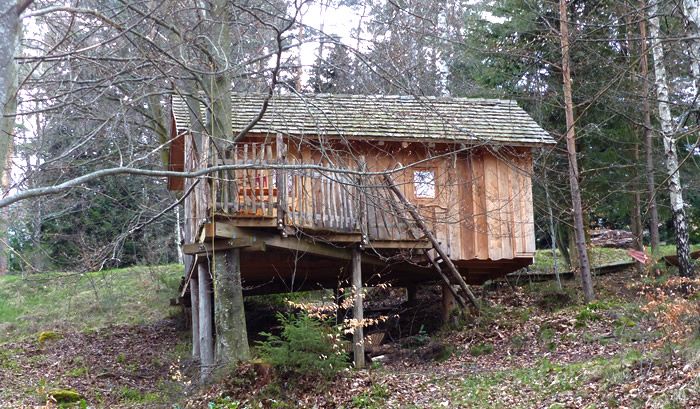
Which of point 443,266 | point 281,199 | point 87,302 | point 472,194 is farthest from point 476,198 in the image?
point 87,302

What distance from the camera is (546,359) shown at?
526 inches

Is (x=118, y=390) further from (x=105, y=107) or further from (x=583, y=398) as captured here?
(x=583, y=398)

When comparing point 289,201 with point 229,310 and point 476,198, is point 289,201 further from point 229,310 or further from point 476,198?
point 476,198

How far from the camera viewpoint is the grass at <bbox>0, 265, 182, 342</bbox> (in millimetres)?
22125

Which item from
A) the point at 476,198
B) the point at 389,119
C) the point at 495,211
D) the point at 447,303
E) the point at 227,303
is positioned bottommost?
the point at 447,303

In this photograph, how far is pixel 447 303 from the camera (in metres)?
18.2

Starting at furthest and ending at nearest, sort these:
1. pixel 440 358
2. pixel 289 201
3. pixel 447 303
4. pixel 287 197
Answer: pixel 447 303 → pixel 440 358 → pixel 289 201 → pixel 287 197

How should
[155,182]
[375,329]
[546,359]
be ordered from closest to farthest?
1. [546,359]
2. [375,329]
3. [155,182]

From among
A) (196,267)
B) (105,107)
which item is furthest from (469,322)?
(105,107)

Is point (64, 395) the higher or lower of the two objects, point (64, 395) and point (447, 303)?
the lower

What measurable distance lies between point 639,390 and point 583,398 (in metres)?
0.79

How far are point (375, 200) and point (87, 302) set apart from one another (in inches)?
556

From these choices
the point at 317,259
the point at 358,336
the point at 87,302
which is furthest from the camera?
the point at 87,302

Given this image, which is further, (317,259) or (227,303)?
(317,259)
